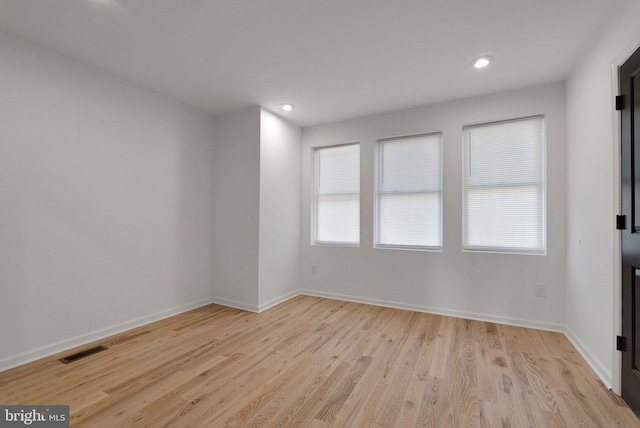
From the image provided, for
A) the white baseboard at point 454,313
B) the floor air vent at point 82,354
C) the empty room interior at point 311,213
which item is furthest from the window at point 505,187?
the floor air vent at point 82,354

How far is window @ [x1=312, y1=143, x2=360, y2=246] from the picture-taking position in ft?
13.8

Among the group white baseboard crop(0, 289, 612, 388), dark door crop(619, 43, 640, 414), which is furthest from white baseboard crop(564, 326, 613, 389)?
dark door crop(619, 43, 640, 414)

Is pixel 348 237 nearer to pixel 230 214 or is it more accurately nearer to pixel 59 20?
pixel 230 214

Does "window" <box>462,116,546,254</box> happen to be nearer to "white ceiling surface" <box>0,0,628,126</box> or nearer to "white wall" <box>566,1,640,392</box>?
"white wall" <box>566,1,640,392</box>

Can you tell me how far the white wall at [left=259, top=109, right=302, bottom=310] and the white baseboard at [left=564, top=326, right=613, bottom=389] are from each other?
3232 millimetres

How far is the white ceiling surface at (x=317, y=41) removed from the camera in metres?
2.00

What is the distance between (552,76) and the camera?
290cm

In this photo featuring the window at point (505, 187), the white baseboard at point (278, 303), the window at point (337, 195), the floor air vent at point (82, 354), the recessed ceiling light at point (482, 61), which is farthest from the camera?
the window at point (337, 195)

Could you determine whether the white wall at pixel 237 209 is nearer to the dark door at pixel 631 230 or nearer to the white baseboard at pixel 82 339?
the white baseboard at pixel 82 339

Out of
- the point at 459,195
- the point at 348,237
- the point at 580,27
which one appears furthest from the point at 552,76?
the point at 348,237

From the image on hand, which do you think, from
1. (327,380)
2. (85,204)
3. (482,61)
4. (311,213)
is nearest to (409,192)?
(311,213)

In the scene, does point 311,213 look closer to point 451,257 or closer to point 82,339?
point 451,257

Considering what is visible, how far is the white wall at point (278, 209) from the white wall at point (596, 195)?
128 inches

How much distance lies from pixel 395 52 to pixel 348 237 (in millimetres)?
2489
